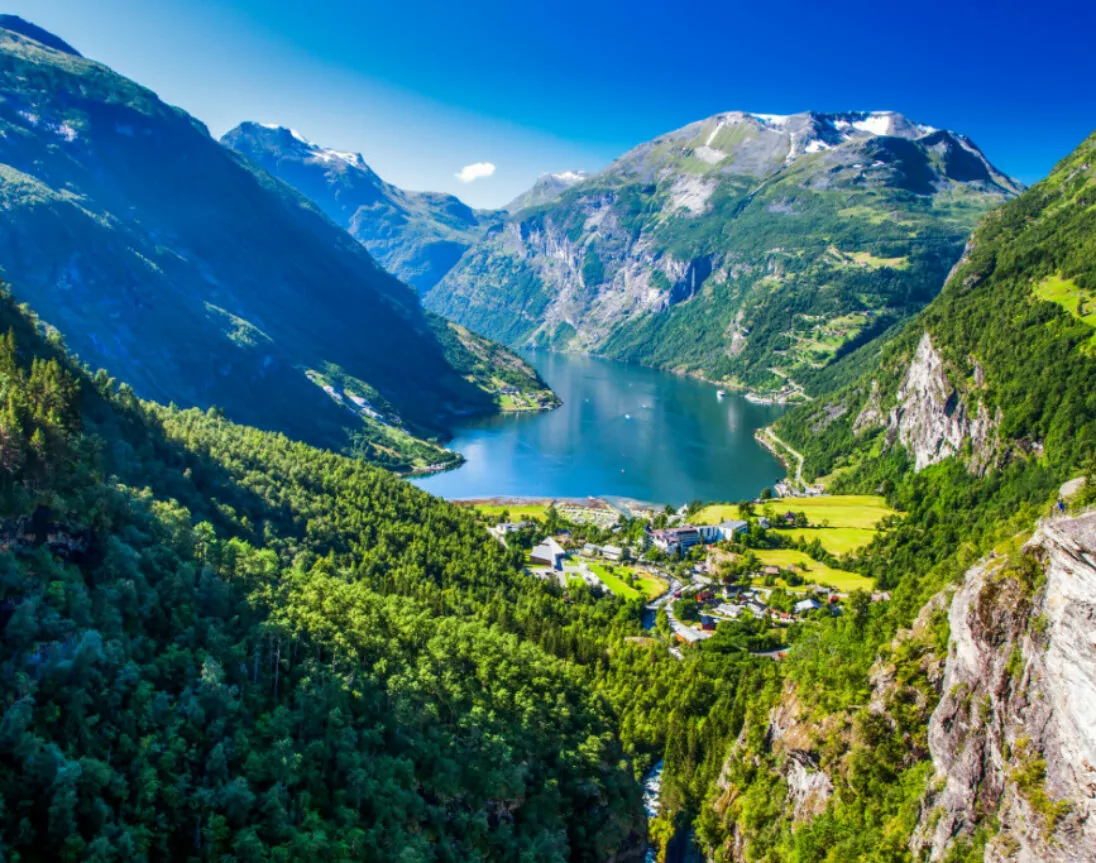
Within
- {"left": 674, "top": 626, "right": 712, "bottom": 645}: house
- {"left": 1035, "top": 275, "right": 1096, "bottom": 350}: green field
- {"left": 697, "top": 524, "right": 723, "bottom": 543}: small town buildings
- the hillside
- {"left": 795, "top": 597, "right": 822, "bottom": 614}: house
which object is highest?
{"left": 1035, "top": 275, "right": 1096, "bottom": 350}: green field

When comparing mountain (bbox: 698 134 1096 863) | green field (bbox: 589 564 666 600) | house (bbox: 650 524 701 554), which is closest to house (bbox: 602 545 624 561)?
green field (bbox: 589 564 666 600)

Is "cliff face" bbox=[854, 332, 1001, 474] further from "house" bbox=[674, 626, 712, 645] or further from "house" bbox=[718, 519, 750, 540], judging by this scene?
"house" bbox=[674, 626, 712, 645]

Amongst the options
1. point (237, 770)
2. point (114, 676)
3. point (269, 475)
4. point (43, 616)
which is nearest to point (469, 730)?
point (237, 770)

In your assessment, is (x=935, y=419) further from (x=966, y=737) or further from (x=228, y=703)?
(x=228, y=703)

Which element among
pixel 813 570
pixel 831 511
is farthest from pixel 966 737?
pixel 831 511

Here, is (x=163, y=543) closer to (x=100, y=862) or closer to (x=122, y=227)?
(x=100, y=862)

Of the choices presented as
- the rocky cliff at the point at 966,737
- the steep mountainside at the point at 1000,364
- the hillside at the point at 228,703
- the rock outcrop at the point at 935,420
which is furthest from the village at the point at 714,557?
the hillside at the point at 228,703
